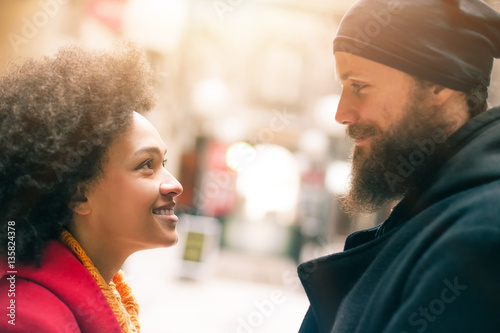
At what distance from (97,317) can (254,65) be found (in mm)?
14181

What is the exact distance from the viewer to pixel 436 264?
3.47 feet

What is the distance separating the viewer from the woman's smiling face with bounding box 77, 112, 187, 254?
4.74ft

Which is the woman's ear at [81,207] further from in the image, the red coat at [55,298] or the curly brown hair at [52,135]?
the red coat at [55,298]

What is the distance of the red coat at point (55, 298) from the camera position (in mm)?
1145

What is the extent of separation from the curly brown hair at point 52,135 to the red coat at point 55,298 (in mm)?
55

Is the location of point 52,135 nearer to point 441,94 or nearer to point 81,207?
point 81,207

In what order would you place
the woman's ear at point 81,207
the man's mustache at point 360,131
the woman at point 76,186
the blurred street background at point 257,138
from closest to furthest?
1. the woman at point 76,186
2. the woman's ear at point 81,207
3. the man's mustache at point 360,131
4. the blurred street background at point 257,138

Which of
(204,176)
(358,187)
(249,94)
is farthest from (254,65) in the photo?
(358,187)

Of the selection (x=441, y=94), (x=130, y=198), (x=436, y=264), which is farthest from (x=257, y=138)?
(x=436, y=264)

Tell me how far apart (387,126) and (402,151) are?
0.11m

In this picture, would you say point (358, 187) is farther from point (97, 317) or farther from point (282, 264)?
point (282, 264)

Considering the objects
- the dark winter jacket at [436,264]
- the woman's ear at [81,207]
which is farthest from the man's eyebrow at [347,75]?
the woman's ear at [81,207]

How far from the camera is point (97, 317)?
1.29 metres

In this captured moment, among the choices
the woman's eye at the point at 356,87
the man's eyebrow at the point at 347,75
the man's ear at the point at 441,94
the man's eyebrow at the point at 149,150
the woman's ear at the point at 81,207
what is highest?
the man's eyebrow at the point at 347,75
